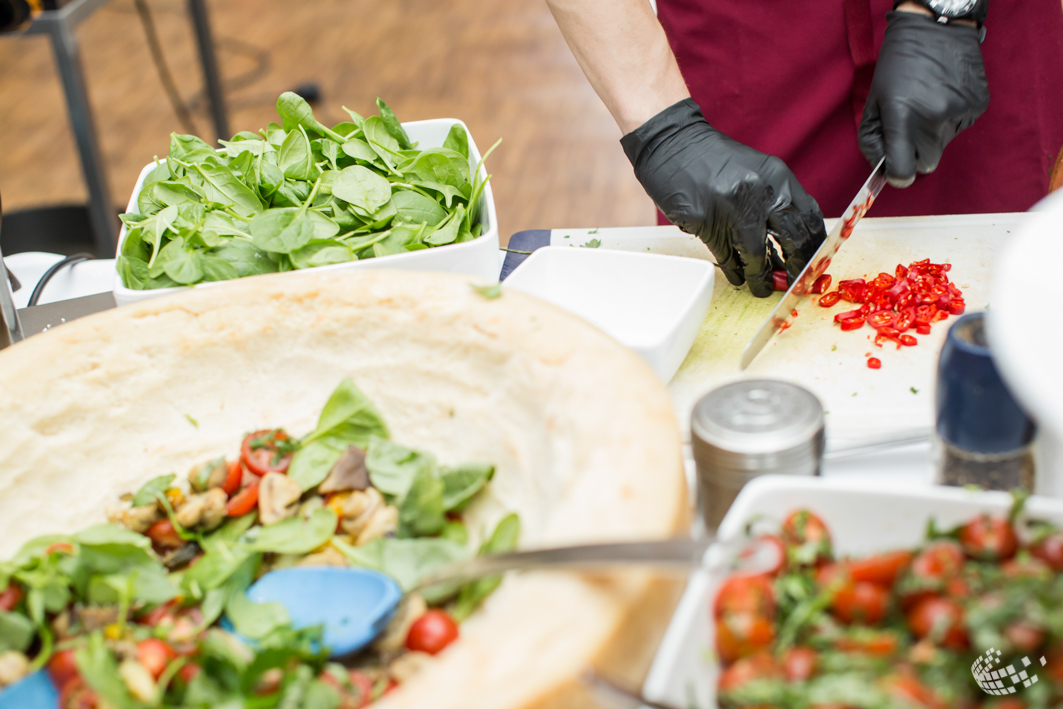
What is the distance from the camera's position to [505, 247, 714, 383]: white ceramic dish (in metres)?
1.04

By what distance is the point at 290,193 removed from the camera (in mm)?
1067

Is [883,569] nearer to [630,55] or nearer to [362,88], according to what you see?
[630,55]

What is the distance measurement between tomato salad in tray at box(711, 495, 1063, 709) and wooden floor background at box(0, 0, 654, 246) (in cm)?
245

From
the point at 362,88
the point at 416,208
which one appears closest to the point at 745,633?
the point at 416,208

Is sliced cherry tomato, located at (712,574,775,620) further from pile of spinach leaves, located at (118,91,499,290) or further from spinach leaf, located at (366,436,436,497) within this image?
pile of spinach leaves, located at (118,91,499,290)

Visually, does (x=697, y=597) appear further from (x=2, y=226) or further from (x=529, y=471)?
(x=2, y=226)

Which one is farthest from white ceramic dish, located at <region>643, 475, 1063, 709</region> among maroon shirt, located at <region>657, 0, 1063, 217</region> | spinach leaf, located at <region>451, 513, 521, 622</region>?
maroon shirt, located at <region>657, 0, 1063, 217</region>

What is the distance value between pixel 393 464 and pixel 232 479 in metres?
0.16

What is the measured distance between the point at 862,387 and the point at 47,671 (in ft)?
2.69

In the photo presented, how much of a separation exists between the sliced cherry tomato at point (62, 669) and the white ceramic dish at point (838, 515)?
1.36ft

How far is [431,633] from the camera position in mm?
594

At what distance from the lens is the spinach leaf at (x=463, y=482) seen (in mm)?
710

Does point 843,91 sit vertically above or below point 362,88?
above

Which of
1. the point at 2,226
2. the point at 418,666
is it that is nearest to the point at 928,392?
the point at 418,666
